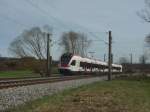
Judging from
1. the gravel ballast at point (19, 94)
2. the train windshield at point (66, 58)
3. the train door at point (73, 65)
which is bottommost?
the gravel ballast at point (19, 94)

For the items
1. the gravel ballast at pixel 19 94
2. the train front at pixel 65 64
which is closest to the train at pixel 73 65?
the train front at pixel 65 64

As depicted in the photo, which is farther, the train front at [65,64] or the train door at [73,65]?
the train door at [73,65]

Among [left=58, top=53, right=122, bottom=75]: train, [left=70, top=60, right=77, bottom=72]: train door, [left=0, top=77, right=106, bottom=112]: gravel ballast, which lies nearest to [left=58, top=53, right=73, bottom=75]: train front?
[left=58, top=53, right=122, bottom=75]: train

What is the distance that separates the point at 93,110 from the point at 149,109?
250 cm

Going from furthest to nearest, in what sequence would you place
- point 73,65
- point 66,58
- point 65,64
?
point 73,65 → point 66,58 → point 65,64

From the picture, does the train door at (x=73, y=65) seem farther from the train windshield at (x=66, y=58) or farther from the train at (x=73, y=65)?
the train windshield at (x=66, y=58)

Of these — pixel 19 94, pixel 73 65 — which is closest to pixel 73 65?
pixel 73 65

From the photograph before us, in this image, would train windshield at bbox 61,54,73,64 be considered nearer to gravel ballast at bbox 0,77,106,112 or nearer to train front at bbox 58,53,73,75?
train front at bbox 58,53,73,75

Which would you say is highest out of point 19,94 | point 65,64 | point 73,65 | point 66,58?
point 66,58

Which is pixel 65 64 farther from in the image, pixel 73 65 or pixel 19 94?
pixel 19 94

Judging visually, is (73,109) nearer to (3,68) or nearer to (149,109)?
(149,109)

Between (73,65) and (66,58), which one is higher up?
(66,58)

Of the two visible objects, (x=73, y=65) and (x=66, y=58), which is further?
(x=73, y=65)

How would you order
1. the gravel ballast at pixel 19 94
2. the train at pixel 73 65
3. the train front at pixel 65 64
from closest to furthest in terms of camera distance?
1. the gravel ballast at pixel 19 94
2. the train front at pixel 65 64
3. the train at pixel 73 65
